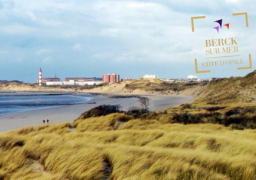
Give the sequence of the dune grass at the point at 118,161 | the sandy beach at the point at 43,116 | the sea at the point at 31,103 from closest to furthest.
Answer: the dune grass at the point at 118,161 → the sandy beach at the point at 43,116 → the sea at the point at 31,103

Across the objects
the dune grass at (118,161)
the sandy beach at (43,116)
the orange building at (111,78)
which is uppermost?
the orange building at (111,78)

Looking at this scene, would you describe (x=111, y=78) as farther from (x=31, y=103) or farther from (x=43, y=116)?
(x=43, y=116)

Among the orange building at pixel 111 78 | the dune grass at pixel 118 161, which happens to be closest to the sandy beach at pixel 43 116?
the dune grass at pixel 118 161

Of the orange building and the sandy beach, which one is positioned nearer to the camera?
the sandy beach

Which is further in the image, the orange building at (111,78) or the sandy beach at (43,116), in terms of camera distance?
the orange building at (111,78)

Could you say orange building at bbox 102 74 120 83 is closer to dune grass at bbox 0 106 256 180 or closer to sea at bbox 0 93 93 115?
sea at bbox 0 93 93 115

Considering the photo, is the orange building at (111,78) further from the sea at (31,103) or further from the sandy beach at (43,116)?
the sandy beach at (43,116)

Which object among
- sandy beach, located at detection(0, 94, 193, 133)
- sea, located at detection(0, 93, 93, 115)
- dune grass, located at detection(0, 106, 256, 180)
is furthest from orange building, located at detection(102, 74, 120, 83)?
dune grass, located at detection(0, 106, 256, 180)

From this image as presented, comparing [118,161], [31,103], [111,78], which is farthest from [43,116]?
[111,78]

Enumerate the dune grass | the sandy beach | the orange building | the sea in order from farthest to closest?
the orange building < the sea < the sandy beach < the dune grass

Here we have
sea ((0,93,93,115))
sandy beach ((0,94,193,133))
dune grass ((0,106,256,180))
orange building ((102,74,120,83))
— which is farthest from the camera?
orange building ((102,74,120,83))

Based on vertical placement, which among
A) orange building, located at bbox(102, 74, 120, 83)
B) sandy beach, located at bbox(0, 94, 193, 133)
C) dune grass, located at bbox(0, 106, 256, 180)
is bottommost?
sandy beach, located at bbox(0, 94, 193, 133)

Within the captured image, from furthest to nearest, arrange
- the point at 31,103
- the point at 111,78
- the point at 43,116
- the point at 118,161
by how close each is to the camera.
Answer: the point at 111,78 → the point at 31,103 → the point at 43,116 → the point at 118,161

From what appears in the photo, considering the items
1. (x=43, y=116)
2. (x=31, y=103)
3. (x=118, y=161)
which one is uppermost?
(x=118, y=161)
